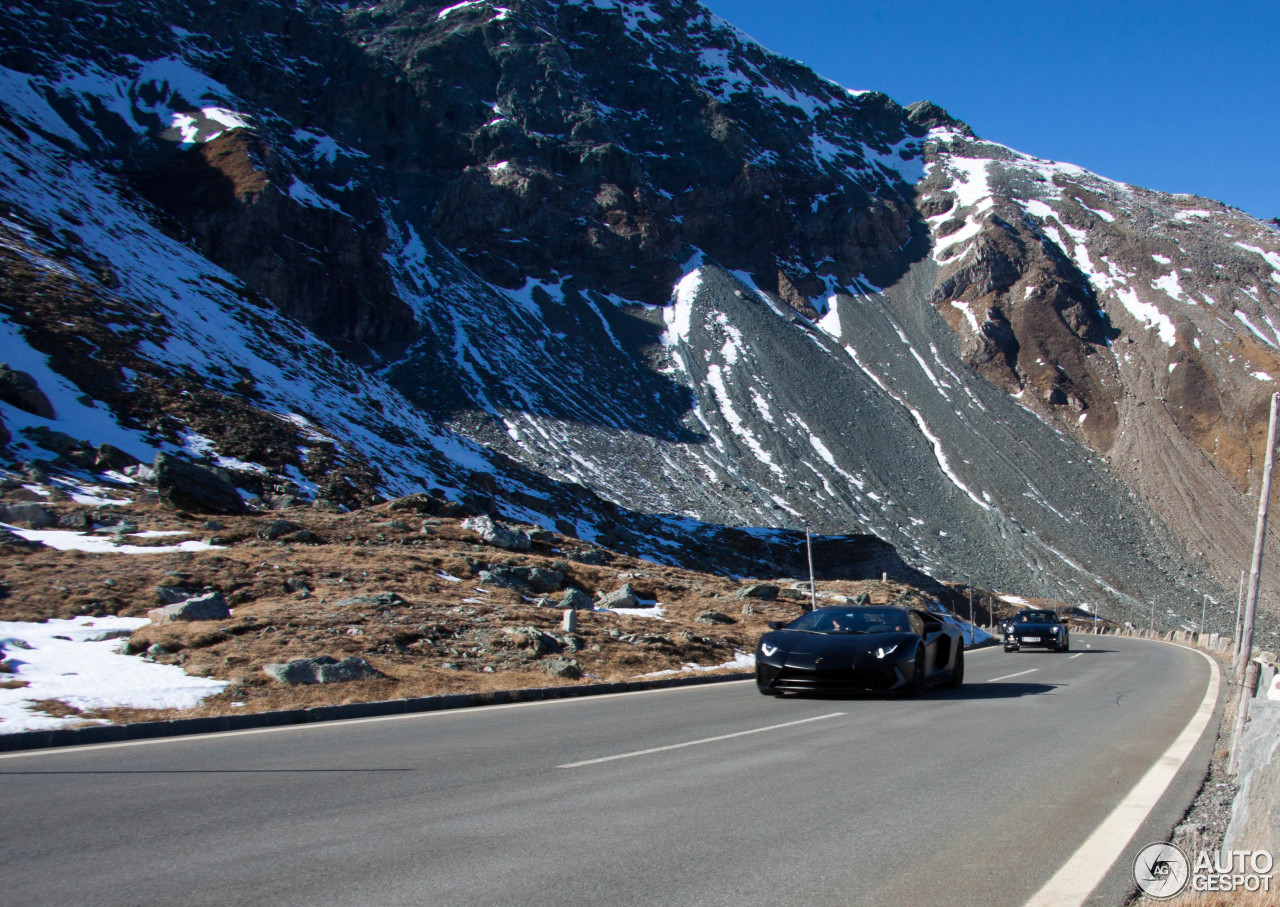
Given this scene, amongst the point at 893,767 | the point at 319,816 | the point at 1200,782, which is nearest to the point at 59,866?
the point at 319,816

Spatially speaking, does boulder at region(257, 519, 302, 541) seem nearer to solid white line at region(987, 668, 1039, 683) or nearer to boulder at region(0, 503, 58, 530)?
boulder at region(0, 503, 58, 530)

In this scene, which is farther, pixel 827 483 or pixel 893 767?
pixel 827 483

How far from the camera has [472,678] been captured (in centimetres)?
1243

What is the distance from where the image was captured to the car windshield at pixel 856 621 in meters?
11.6

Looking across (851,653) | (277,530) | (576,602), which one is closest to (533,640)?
(576,602)

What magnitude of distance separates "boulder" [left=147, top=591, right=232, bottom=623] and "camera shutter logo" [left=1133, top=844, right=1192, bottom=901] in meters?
12.8

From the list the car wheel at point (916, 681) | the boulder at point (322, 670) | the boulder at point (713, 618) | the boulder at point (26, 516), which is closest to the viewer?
the boulder at point (322, 670)

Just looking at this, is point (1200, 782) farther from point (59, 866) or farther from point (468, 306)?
point (468, 306)

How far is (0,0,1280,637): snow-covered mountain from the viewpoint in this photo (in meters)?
46.7

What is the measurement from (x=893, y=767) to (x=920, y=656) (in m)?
4.84

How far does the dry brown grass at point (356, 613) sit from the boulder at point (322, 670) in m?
0.16

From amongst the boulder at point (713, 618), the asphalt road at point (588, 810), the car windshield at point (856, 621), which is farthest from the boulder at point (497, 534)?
the asphalt road at point (588, 810)

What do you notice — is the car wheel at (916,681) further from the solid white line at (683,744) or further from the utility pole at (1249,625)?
the utility pole at (1249,625)

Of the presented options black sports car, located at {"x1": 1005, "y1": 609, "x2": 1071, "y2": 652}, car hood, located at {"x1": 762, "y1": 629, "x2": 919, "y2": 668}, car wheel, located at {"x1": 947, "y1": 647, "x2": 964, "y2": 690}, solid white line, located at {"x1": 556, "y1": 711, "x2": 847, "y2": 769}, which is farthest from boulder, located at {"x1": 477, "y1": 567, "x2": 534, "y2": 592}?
black sports car, located at {"x1": 1005, "y1": 609, "x2": 1071, "y2": 652}
